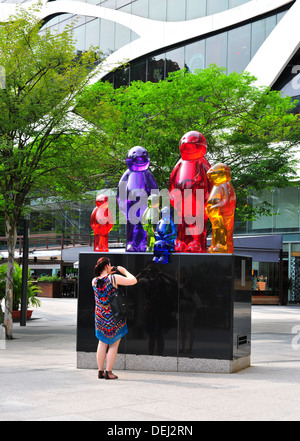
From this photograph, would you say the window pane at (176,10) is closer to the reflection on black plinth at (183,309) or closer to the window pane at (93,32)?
the window pane at (93,32)

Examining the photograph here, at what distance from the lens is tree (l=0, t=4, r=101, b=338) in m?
14.2

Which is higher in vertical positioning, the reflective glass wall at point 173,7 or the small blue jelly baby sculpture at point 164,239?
the reflective glass wall at point 173,7

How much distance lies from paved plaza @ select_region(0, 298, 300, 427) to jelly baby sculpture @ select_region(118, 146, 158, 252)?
215cm

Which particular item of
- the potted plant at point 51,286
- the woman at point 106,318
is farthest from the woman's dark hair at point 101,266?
the potted plant at point 51,286

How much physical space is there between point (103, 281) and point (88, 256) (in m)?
1.46

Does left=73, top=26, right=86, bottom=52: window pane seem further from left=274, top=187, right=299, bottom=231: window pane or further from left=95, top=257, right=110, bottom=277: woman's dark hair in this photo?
left=95, top=257, right=110, bottom=277: woman's dark hair

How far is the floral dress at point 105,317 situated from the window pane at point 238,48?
30.9 meters

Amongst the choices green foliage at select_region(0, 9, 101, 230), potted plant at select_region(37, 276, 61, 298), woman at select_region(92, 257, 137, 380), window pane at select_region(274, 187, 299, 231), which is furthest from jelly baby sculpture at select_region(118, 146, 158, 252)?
potted plant at select_region(37, 276, 61, 298)

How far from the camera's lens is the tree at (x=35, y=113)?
46.4 ft

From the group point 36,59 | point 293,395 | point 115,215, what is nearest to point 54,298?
point 115,215

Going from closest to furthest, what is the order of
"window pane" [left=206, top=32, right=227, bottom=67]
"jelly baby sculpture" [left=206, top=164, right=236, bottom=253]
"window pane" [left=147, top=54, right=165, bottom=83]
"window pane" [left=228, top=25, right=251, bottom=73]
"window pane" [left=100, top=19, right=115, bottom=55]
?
"jelly baby sculpture" [left=206, top=164, right=236, bottom=253] → "window pane" [left=228, top=25, right=251, bottom=73] → "window pane" [left=206, top=32, right=227, bottom=67] → "window pane" [left=147, top=54, right=165, bottom=83] → "window pane" [left=100, top=19, right=115, bottom=55]

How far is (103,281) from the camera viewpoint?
8.78 meters

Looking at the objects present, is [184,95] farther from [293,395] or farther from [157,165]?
[293,395]

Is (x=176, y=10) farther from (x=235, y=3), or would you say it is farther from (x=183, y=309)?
(x=183, y=309)
